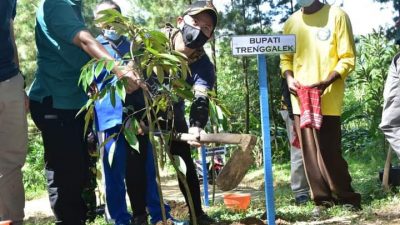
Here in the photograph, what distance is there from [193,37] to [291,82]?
1.13 meters

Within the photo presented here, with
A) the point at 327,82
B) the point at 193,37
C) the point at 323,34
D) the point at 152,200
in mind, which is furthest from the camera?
the point at 323,34

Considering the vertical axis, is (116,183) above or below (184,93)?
below

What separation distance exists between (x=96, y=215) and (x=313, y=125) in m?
2.00

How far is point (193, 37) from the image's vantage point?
3584 mm

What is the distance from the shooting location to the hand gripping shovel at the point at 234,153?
9.62 ft

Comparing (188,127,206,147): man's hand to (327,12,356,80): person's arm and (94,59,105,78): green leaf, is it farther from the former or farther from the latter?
(327,12,356,80): person's arm

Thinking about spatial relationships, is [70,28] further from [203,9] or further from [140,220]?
[140,220]

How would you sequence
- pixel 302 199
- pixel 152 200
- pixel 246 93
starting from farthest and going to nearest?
pixel 246 93 < pixel 302 199 < pixel 152 200

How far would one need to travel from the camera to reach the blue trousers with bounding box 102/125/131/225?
379 centimetres

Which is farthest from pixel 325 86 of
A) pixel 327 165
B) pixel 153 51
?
pixel 153 51

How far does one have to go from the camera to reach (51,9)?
3092 mm

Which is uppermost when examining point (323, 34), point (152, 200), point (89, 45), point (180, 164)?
point (323, 34)

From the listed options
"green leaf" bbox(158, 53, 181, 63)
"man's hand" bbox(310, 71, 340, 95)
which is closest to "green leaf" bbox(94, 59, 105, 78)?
"green leaf" bbox(158, 53, 181, 63)

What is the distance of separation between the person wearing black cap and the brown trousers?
3.23 ft
